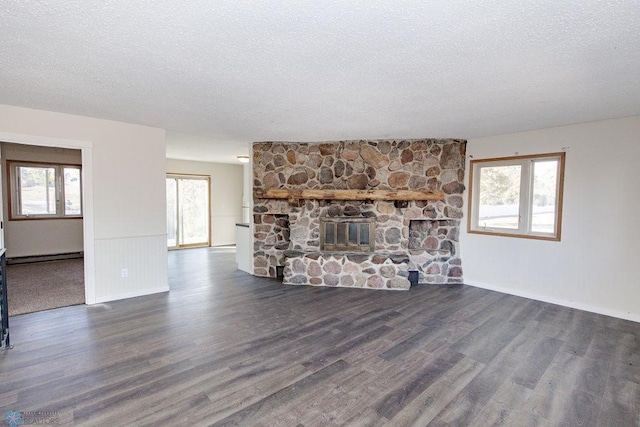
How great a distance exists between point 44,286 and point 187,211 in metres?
4.00

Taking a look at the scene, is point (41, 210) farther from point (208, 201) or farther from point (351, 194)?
point (351, 194)

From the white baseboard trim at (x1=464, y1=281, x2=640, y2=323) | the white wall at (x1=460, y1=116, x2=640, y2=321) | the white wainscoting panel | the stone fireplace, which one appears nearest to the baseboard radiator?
the white wainscoting panel

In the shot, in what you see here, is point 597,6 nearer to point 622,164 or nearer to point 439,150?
point 622,164

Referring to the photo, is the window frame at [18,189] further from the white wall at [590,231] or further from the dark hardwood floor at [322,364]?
the white wall at [590,231]

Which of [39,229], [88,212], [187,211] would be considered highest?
[88,212]

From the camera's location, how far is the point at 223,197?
897 cm

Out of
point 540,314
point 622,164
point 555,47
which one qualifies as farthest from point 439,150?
point 555,47

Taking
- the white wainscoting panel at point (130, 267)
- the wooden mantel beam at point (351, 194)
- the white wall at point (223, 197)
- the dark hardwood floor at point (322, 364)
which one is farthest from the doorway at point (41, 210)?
the wooden mantel beam at point (351, 194)

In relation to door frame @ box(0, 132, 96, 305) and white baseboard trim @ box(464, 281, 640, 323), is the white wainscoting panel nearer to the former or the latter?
door frame @ box(0, 132, 96, 305)

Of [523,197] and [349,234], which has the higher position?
[523,197]

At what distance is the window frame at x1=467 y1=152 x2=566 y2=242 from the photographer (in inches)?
165

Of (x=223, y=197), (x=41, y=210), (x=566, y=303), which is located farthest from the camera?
(x=223, y=197)

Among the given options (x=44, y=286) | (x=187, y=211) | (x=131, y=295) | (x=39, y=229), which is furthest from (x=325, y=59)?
(x=39, y=229)

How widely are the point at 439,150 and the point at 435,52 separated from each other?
3.20m
